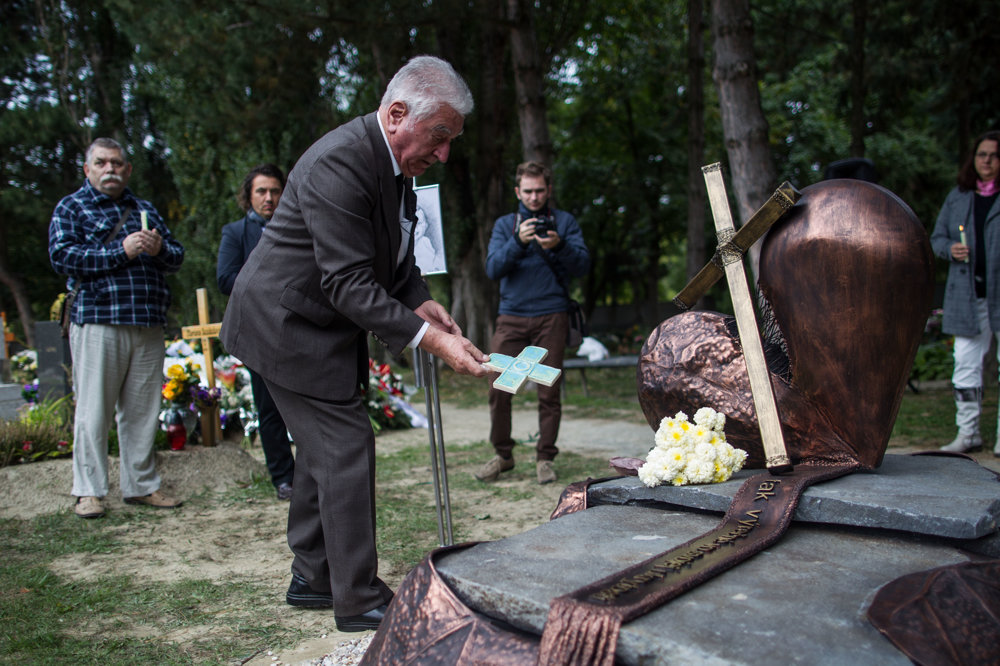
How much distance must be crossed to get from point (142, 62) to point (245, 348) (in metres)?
14.5

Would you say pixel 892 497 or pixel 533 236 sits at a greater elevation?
pixel 533 236

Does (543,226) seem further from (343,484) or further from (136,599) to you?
(136,599)

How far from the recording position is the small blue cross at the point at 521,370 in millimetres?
2367

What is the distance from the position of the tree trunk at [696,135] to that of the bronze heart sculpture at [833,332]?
995cm

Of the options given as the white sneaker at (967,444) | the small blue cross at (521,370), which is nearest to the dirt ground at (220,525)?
the small blue cross at (521,370)

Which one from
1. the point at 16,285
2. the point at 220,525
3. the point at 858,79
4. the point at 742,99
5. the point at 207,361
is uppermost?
the point at 858,79

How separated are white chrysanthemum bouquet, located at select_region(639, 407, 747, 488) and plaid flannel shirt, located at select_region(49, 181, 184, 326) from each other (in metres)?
3.45

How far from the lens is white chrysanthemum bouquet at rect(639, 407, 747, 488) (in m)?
2.55

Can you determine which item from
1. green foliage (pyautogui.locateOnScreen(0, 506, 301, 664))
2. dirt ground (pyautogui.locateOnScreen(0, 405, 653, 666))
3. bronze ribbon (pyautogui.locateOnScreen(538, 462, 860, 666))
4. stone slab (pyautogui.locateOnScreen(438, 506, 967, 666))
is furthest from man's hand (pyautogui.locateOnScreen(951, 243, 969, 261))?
green foliage (pyautogui.locateOnScreen(0, 506, 301, 664))

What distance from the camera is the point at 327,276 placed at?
2602 mm

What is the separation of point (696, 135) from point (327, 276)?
11178 millimetres

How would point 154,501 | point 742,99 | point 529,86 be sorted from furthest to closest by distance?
point 529,86, point 742,99, point 154,501

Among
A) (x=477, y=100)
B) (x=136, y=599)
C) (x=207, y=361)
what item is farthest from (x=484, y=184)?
(x=136, y=599)

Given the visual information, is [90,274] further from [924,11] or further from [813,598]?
[924,11]
